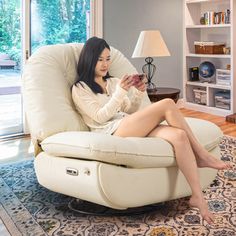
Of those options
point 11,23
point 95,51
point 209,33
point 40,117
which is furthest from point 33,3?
point 209,33

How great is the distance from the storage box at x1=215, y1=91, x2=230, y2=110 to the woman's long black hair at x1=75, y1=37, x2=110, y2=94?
119 inches

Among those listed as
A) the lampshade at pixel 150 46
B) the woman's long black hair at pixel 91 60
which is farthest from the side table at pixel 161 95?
the woman's long black hair at pixel 91 60

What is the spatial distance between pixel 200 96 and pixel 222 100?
419mm

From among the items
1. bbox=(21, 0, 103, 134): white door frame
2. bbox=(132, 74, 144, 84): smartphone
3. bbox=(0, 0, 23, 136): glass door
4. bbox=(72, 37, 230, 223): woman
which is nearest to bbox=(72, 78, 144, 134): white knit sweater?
bbox=(72, 37, 230, 223): woman

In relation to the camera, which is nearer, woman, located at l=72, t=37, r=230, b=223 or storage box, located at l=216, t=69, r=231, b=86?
woman, located at l=72, t=37, r=230, b=223

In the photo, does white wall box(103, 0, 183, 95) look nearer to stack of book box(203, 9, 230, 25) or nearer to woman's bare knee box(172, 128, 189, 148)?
stack of book box(203, 9, 230, 25)

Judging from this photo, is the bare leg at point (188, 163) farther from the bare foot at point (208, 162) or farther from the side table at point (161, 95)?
the side table at point (161, 95)

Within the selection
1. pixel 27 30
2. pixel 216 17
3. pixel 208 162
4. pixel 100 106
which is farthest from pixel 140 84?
pixel 216 17

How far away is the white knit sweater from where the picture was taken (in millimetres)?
2174

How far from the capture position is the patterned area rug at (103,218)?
6.03ft

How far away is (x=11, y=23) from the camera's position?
3910 mm

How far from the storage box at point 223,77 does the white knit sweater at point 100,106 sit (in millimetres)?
2791

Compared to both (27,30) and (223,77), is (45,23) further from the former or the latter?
(223,77)

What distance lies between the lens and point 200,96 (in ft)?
17.4
